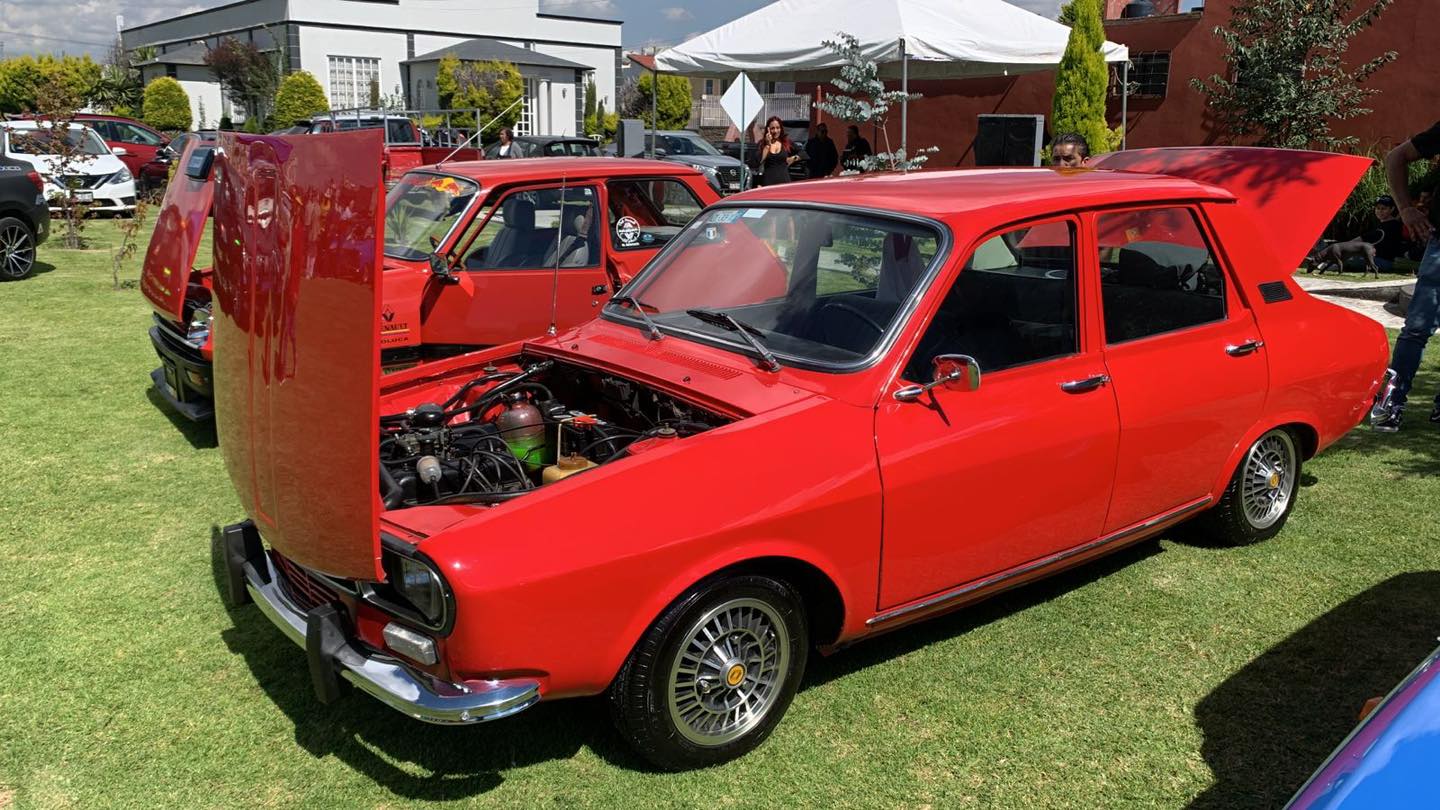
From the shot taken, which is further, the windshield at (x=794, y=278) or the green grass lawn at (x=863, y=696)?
the windshield at (x=794, y=278)

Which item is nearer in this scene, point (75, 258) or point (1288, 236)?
point (1288, 236)

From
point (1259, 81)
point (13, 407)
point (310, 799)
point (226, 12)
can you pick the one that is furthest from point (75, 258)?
point (226, 12)

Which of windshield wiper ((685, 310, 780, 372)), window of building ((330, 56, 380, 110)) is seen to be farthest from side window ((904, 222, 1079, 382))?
window of building ((330, 56, 380, 110))

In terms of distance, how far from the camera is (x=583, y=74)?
50750 millimetres

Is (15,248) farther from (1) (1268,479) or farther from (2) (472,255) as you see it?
(1) (1268,479)

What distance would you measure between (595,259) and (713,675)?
4175mm

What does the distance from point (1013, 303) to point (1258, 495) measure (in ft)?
5.51

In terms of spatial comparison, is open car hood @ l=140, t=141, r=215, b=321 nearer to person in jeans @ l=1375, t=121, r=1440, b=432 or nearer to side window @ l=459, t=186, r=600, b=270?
side window @ l=459, t=186, r=600, b=270

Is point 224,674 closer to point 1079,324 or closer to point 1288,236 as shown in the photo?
point 1079,324

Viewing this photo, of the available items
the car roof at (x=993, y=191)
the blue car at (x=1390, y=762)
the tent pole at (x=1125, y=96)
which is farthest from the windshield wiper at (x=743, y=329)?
the tent pole at (x=1125, y=96)

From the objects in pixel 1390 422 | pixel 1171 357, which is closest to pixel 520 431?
pixel 1171 357

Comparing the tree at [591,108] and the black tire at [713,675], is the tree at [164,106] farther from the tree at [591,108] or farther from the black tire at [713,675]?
the black tire at [713,675]

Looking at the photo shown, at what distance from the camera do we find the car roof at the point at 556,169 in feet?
22.2

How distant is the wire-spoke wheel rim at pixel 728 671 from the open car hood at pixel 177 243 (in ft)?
14.7
